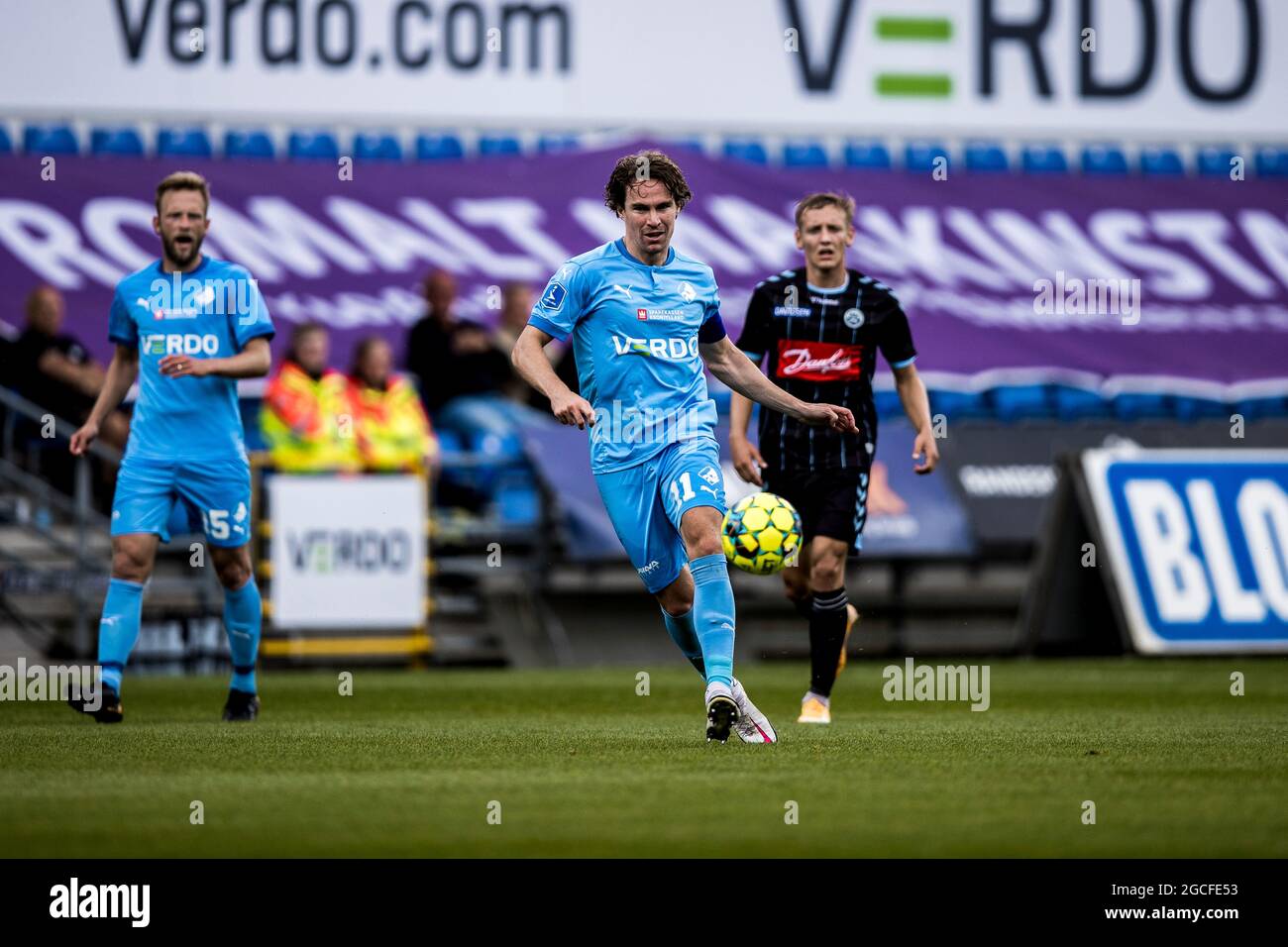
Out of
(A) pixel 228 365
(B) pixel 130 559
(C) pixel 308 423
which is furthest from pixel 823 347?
(C) pixel 308 423

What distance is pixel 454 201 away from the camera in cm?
1827

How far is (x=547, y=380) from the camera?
813 centimetres

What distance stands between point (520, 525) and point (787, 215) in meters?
4.09

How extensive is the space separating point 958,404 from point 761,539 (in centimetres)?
1022

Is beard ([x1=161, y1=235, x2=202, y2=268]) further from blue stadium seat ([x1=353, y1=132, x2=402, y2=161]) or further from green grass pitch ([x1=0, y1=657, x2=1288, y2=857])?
blue stadium seat ([x1=353, y1=132, x2=402, y2=161])

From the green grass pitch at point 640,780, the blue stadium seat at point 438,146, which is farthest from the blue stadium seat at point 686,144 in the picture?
the green grass pitch at point 640,780

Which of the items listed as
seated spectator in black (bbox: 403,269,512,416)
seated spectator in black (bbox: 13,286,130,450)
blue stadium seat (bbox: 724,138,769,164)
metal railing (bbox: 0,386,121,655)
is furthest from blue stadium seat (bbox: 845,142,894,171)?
metal railing (bbox: 0,386,121,655)

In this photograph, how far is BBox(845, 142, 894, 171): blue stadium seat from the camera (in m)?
19.8

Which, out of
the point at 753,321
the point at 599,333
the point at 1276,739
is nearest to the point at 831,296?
the point at 753,321

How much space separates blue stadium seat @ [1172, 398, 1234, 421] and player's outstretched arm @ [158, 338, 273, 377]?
1138 centimetres

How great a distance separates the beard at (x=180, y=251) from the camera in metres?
10.0
